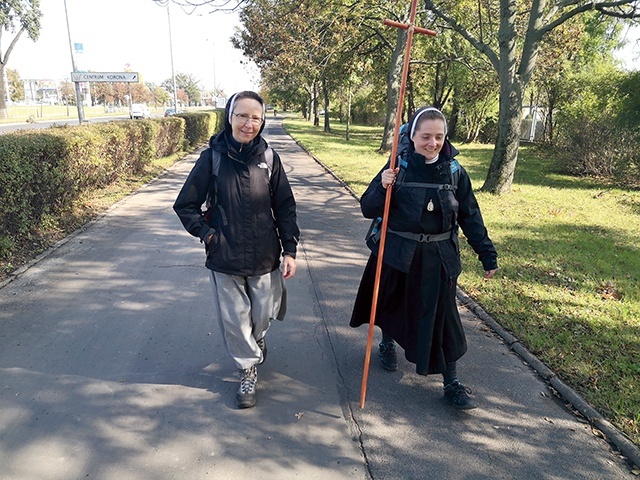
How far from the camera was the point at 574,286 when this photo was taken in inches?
210

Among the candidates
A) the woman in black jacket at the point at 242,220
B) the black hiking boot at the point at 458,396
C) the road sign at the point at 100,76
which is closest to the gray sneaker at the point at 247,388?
the woman in black jacket at the point at 242,220

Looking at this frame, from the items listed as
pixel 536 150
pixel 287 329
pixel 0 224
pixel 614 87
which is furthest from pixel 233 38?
pixel 287 329

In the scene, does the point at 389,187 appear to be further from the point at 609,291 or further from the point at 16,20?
the point at 16,20

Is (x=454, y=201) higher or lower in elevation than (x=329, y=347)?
higher

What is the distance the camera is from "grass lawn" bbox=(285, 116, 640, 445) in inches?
140

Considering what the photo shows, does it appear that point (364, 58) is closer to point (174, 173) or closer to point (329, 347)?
point (174, 173)

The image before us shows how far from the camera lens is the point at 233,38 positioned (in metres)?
25.7

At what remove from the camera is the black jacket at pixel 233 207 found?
298cm

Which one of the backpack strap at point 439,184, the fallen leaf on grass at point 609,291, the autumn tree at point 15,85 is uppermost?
the autumn tree at point 15,85

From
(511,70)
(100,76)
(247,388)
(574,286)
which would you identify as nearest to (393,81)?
(511,70)

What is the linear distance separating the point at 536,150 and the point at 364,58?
30.7 ft

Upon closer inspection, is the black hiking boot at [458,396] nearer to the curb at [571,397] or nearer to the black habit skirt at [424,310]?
the black habit skirt at [424,310]

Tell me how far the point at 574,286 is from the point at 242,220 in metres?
4.17

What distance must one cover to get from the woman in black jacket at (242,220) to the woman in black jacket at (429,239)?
647 millimetres
